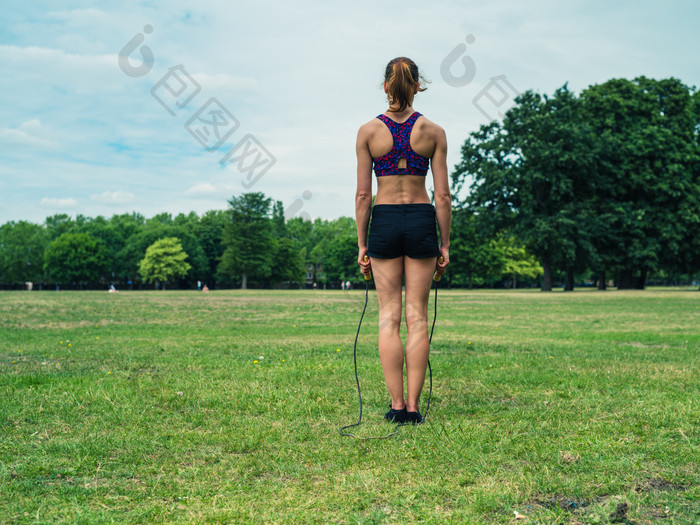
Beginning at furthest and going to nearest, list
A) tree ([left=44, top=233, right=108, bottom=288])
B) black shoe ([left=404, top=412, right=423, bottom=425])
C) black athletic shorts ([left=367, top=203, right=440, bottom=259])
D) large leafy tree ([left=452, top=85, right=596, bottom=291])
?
tree ([left=44, top=233, right=108, bottom=288]), large leafy tree ([left=452, top=85, right=596, bottom=291]), black athletic shorts ([left=367, top=203, right=440, bottom=259]), black shoe ([left=404, top=412, right=423, bottom=425])

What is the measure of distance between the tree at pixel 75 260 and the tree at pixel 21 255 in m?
4.68

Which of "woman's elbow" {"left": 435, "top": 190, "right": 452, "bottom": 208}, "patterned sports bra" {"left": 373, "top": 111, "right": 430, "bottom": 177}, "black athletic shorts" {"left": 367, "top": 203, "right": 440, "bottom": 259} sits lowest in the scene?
"black athletic shorts" {"left": 367, "top": 203, "right": 440, "bottom": 259}

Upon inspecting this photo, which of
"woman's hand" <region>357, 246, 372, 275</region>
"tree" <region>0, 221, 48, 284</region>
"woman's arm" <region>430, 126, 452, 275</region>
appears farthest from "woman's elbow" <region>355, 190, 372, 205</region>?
"tree" <region>0, 221, 48, 284</region>

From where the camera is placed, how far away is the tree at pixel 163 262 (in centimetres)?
8988

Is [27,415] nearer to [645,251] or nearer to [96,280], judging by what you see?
[645,251]

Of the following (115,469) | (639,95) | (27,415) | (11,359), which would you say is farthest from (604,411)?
(639,95)

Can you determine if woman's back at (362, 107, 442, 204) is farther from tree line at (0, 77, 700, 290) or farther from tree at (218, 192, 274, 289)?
tree at (218, 192, 274, 289)

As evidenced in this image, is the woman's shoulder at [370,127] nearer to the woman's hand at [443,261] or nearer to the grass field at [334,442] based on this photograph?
the woman's hand at [443,261]

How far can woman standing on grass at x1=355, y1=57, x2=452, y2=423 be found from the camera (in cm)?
475

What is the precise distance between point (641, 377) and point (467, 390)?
87.6 inches

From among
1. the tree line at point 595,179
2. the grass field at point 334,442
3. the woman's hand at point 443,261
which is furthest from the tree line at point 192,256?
the woman's hand at point 443,261

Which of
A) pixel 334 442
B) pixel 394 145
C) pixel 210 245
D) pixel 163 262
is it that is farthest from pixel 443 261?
pixel 210 245

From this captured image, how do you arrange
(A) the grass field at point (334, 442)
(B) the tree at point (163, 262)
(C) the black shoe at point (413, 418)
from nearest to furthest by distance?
1. (A) the grass field at point (334, 442)
2. (C) the black shoe at point (413, 418)
3. (B) the tree at point (163, 262)

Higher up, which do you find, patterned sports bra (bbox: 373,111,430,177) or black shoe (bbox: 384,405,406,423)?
patterned sports bra (bbox: 373,111,430,177)
